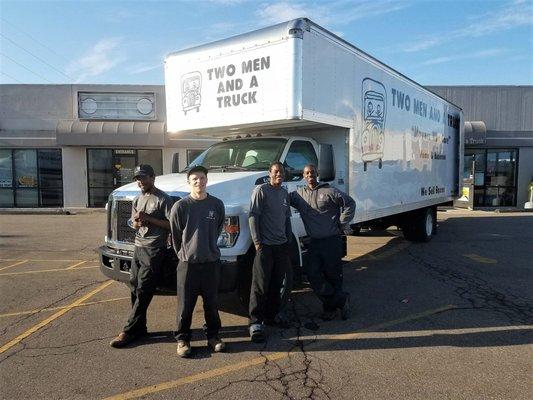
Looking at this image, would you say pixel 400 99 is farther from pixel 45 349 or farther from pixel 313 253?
pixel 45 349

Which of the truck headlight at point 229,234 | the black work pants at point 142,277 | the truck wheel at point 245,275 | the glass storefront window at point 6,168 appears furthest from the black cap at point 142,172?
the glass storefront window at point 6,168

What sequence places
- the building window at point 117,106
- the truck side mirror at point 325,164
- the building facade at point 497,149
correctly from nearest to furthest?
the truck side mirror at point 325,164, the building window at point 117,106, the building facade at point 497,149

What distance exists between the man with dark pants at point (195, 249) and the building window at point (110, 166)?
655 inches

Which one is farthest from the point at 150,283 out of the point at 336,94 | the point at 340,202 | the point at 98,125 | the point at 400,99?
the point at 98,125

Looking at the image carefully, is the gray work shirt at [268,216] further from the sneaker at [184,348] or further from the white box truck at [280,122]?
the sneaker at [184,348]

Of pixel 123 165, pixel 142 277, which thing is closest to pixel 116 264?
pixel 142 277

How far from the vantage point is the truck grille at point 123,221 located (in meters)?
5.01

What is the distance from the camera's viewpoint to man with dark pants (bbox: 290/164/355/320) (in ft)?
16.8

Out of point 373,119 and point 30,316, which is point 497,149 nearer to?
point 373,119

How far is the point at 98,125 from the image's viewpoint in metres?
18.8

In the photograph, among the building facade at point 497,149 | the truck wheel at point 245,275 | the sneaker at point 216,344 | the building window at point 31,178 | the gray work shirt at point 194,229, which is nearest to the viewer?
the gray work shirt at point 194,229

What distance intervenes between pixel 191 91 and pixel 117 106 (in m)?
14.8

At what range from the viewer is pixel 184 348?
13.6ft

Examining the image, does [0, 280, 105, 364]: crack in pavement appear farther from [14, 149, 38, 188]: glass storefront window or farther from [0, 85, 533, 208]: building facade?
[14, 149, 38, 188]: glass storefront window
